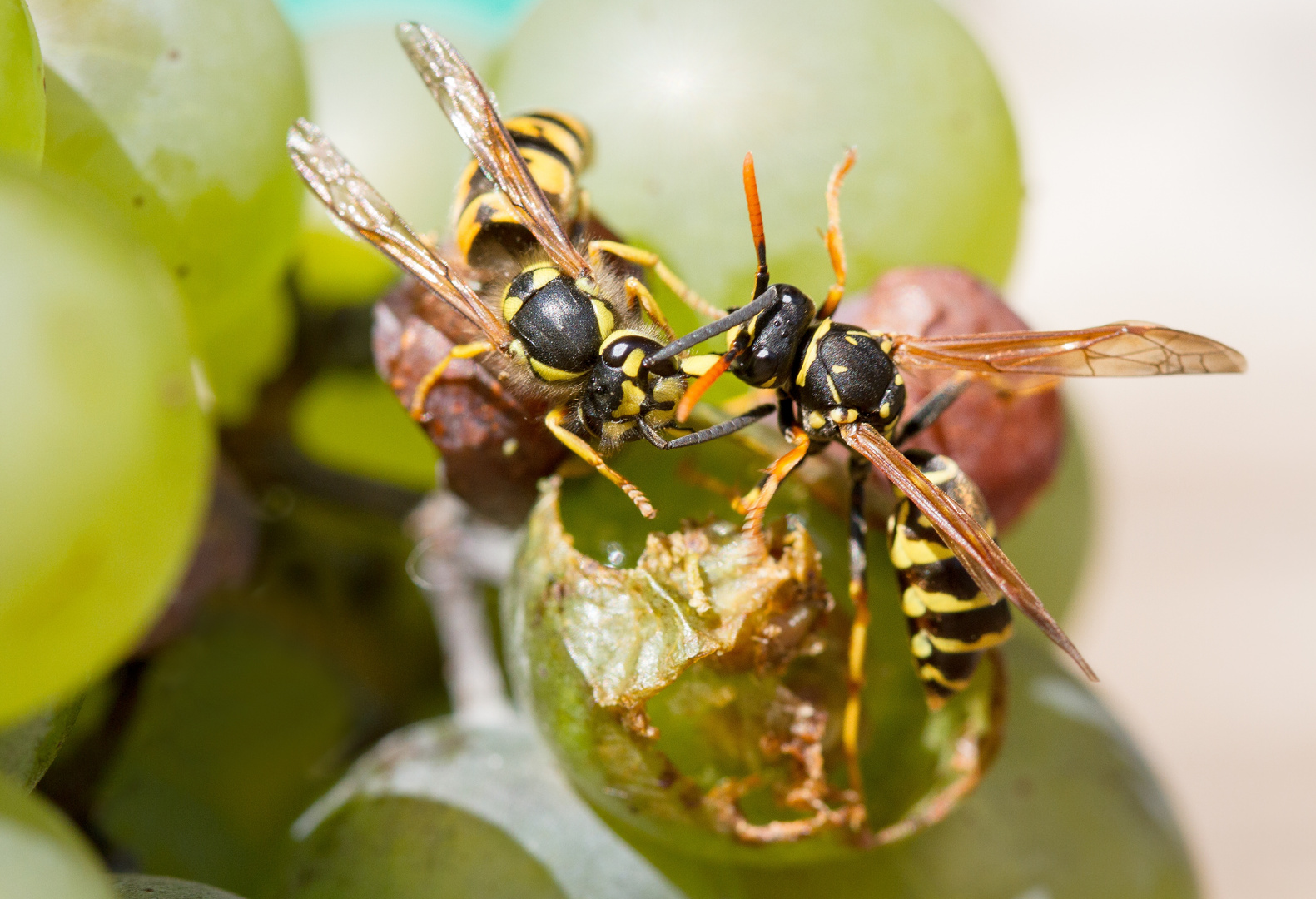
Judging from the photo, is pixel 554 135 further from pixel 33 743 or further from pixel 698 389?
pixel 33 743

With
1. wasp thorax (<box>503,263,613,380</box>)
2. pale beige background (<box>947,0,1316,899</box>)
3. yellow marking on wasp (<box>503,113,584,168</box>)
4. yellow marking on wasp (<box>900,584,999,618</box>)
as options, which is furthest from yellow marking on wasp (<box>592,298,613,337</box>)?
pale beige background (<box>947,0,1316,899</box>)

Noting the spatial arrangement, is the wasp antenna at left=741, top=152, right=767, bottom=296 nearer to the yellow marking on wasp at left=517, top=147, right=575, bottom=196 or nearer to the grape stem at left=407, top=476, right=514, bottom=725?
the yellow marking on wasp at left=517, top=147, right=575, bottom=196

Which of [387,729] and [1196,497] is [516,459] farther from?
[1196,497]

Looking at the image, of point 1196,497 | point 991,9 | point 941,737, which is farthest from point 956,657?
point 991,9

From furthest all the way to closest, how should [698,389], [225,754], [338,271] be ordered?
[338,271]
[225,754]
[698,389]

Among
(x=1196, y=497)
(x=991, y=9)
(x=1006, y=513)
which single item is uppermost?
(x=1006, y=513)

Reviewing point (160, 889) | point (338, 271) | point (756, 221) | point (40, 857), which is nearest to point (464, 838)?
point (160, 889)
